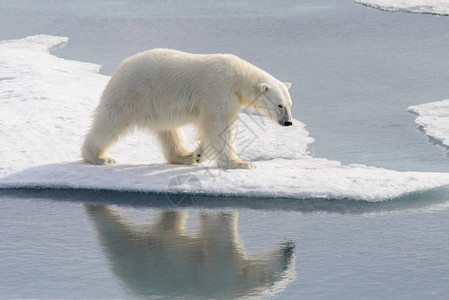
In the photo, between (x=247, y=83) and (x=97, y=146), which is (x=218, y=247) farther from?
(x=97, y=146)

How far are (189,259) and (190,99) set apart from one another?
1.79 meters

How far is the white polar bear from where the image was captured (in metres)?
5.85


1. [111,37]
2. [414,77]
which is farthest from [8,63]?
[414,77]

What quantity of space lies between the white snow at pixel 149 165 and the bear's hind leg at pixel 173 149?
162 millimetres

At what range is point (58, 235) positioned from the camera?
4945mm

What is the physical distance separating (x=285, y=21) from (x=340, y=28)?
4.85ft

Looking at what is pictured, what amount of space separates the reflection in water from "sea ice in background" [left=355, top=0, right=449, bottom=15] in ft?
37.5

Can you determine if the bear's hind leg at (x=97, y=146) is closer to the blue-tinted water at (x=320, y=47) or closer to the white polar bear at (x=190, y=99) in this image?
the white polar bear at (x=190, y=99)

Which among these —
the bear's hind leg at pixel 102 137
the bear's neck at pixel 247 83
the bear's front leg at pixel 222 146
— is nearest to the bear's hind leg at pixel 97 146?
the bear's hind leg at pixel 102 137

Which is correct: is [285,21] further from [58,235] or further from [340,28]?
[58,235]

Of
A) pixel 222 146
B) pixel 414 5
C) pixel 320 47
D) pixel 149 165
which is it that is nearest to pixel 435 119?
pixel 222 146

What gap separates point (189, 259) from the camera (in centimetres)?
451

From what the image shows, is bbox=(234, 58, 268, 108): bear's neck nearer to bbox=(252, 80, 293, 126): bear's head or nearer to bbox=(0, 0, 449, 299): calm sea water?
bbox=(252, 80, 293, 126): bear's head

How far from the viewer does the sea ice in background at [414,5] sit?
15.3m
